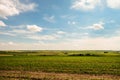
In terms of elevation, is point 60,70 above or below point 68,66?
below

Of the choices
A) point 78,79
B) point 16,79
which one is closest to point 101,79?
point 78,79

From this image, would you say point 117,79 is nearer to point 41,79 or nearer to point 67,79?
point 67,79

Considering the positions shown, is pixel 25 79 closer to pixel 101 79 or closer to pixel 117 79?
pixel 101 79

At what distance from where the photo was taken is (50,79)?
75.5 feet

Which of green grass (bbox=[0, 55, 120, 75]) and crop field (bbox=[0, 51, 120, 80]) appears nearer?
crop field (bbox=[0, 51, 120, 80])

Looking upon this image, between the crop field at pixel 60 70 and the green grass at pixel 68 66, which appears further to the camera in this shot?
the green grass at pixel 68 66

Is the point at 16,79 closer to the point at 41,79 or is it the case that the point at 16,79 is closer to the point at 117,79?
the point at 41,79

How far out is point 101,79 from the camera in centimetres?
2316

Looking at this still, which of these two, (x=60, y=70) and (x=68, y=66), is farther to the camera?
(x=68, y=66)

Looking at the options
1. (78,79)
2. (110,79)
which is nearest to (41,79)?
(78,79)

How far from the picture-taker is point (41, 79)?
23188mm

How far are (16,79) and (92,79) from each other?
9848 mm

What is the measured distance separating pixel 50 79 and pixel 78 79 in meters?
3.65

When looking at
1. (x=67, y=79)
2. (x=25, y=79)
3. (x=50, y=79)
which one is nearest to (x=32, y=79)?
(x=25, y=79)
